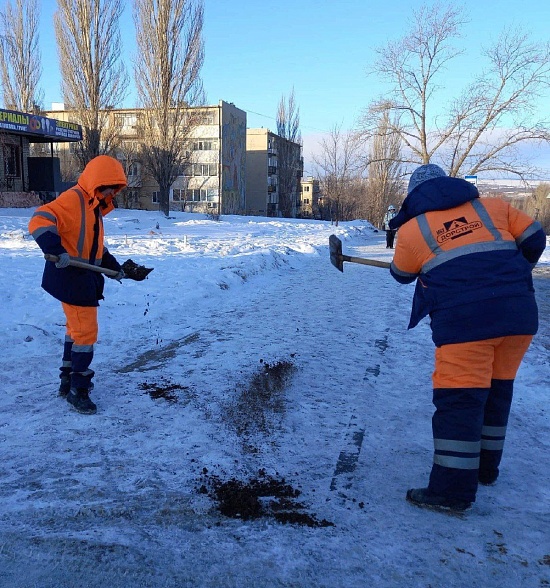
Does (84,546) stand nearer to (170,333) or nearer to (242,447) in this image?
(242,447)

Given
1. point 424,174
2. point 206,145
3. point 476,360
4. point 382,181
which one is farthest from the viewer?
point 206,145

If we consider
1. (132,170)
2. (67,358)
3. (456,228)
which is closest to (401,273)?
(456,228)

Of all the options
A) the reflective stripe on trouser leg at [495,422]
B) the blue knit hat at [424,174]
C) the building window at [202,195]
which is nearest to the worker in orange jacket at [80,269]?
the blue knit hat at [424,174]

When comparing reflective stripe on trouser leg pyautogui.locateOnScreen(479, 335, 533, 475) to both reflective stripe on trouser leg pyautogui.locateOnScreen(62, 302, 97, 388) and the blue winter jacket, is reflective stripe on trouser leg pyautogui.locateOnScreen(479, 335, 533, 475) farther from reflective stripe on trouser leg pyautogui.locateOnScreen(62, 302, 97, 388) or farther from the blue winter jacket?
reflective stripe on trouser leg pyautogui.locateOnScreen(62, 302, 97, 388)

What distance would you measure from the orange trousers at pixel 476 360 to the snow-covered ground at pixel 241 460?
67 centimetres

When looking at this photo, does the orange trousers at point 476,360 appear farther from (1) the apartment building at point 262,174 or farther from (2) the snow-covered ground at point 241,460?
(1) the apartment building at point 262,174

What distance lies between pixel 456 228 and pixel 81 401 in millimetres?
2701

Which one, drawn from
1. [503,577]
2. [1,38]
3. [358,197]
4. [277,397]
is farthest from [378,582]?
[358,197]

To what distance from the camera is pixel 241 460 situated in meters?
3.05

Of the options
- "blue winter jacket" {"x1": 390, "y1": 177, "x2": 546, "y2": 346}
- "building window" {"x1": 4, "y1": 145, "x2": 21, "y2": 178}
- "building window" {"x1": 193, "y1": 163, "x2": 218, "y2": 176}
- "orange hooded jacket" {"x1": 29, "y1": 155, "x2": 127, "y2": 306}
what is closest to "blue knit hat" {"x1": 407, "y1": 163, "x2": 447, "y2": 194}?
"blue winter jacket" {"x1": 390, "y1": 177, "x2": 546, "y2": 346}

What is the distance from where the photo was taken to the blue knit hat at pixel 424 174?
284 cm

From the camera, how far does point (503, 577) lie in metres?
2.11

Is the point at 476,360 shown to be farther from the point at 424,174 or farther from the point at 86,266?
the point at 86,266

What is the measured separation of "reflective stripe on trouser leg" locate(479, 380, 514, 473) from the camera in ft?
8.88
